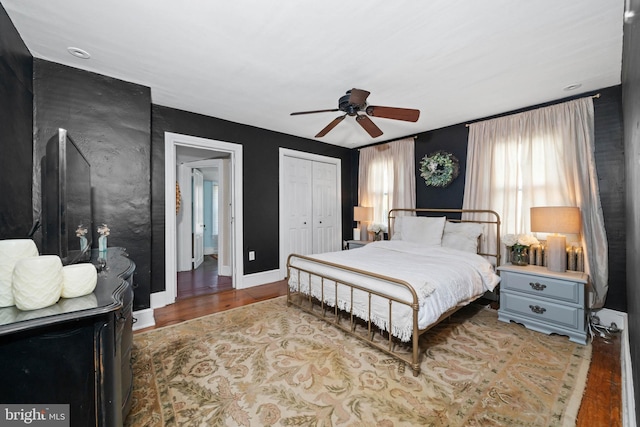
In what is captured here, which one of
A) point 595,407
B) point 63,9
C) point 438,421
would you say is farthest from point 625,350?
point 63,9

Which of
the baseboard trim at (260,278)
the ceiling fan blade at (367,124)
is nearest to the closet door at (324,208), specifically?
the baseboard trim at (260,278)

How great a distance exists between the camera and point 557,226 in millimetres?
2684

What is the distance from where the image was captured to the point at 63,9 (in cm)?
175

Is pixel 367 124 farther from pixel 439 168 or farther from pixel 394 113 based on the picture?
pixel 439 168

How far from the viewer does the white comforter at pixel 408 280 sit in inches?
83.6

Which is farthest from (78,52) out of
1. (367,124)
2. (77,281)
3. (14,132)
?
(367,124)

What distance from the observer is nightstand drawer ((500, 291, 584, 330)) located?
2.46 metres

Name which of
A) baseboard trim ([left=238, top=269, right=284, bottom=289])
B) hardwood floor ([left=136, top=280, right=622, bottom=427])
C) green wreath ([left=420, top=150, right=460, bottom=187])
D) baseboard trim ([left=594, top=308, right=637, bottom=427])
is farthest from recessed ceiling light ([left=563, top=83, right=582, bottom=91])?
baseboard trim ([left=238, top=269, right=284, bottom=289])

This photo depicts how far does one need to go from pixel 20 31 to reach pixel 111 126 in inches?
33.4

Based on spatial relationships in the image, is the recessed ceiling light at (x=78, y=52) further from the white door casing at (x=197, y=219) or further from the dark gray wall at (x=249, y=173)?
the white door casing at (x=197, y=219)

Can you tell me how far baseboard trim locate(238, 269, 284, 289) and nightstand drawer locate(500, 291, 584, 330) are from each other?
10.6ft

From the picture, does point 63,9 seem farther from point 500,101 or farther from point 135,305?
point 500,101

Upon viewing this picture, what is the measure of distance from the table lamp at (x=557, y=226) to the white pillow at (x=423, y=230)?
3.60ft

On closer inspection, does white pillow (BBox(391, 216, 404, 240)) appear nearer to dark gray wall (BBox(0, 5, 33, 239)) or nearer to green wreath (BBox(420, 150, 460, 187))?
green wreath (BBox(420, 150, 460, 187))
